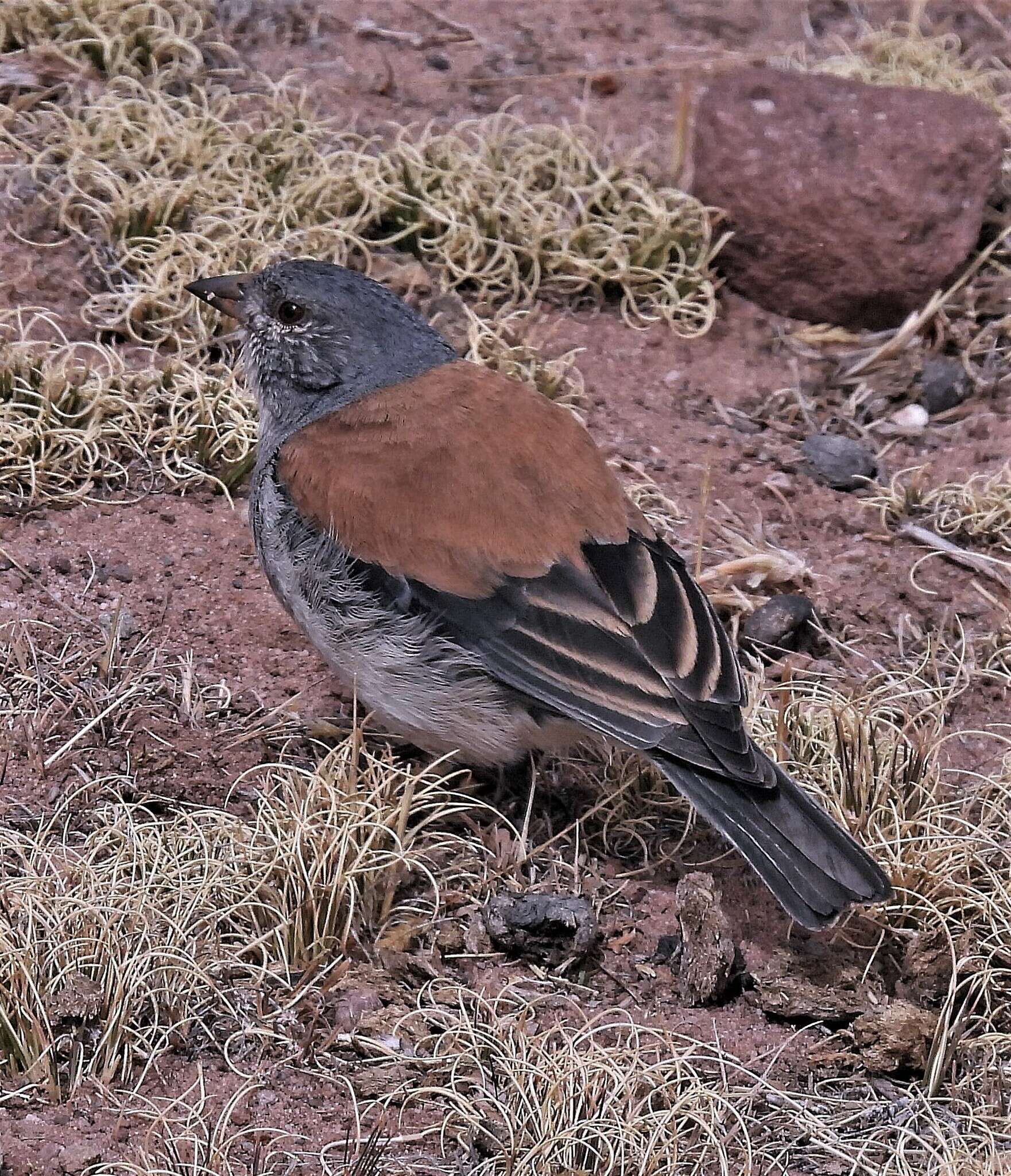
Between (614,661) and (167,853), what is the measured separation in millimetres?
1220

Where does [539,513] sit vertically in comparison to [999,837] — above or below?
above

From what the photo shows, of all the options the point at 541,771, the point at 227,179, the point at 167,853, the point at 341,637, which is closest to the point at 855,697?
the point at 541,771

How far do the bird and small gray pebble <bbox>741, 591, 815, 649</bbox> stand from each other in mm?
712

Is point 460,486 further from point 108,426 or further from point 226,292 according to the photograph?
point 108,426

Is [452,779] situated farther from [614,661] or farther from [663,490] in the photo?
[663,490]

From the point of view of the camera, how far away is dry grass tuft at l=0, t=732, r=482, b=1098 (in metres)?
3.42

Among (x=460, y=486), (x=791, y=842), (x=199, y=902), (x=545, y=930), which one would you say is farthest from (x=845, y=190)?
Answer: (x=199, y=902)

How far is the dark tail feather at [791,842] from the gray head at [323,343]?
1.59m

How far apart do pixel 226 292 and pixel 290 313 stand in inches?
12.0

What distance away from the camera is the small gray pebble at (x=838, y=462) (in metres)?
5.66

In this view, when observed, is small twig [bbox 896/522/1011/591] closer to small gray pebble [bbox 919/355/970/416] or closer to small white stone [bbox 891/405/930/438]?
small white stone [bbox 891/405/930/438]

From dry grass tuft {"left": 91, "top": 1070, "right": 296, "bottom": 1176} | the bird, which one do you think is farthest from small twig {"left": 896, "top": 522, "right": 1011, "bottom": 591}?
dry grass tuft {"left": 91, "top": 1070, "right": 296, "bottom": 1176}

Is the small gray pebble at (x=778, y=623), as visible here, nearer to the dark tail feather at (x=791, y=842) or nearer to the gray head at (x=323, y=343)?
the dark tail feather at (x=791, y=842)

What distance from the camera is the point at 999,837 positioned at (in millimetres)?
4164
